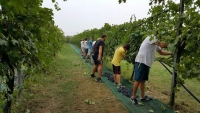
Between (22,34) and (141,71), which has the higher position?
(22,34)

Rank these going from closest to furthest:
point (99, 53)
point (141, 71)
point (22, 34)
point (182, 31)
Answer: point (22, 34), point (182, 31), point (141, 71), point (99, 53)

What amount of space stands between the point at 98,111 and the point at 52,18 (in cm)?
301

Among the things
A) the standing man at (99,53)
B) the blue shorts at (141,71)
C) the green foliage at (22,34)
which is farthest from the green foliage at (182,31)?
the green foliage at (22,34)

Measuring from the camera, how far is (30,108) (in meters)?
4.80

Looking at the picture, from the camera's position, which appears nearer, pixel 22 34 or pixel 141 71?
pixel 22 34

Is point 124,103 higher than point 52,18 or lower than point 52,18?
lower

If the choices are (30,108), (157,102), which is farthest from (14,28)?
(157,102)

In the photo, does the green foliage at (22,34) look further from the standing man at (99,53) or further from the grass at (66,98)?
the standing man at (99,53)

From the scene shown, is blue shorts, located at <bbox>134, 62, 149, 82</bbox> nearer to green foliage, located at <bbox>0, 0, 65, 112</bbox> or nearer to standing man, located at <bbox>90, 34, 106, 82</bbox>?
standing man, located at <bbox>90, 34, 106, 82</bbox>

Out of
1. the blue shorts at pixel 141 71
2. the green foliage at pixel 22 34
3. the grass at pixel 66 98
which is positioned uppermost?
the green foliage at pixel 22 34

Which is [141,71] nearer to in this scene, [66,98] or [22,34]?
[66,98]

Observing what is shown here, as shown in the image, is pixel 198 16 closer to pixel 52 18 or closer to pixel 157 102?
pixel 157 102

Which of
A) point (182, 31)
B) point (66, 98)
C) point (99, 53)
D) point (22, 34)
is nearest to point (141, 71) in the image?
point (182, 31)

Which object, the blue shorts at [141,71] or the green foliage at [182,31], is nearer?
the green foliage at [182,31]
